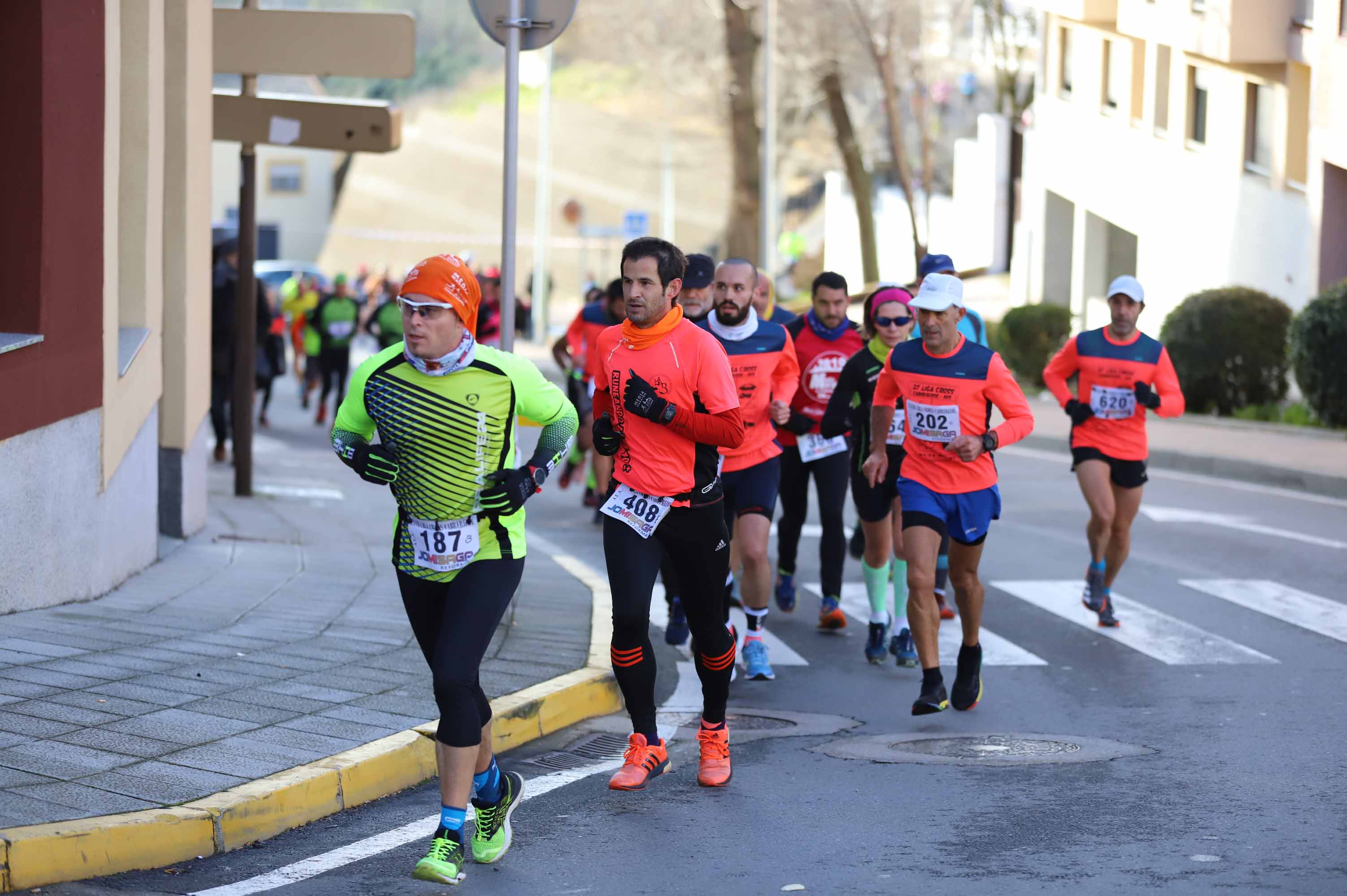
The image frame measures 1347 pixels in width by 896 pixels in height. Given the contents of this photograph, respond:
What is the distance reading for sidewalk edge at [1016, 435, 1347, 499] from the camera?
16781 millimetres

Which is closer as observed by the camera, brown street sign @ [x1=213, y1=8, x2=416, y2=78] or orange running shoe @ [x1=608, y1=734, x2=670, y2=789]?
orange running shoe @ [x1=608, y1=734, x2=670, y2=789]

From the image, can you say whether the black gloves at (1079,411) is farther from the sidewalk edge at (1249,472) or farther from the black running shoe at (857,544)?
the sidewalk edge at (1249,472)

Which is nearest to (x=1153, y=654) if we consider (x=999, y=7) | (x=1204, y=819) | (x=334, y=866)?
(x=1204, y=819)

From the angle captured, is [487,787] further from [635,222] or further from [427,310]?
[635,222]

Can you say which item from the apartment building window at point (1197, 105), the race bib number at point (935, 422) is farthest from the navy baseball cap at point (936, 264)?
the apartment building window at point (1197, 105)

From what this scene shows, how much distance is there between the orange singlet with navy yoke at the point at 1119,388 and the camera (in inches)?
411

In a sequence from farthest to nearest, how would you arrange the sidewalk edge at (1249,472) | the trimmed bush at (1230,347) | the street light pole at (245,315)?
the trimmed bush at (1230,347), the sidewalk edge at (1249,472), the street light pole at (245,315)

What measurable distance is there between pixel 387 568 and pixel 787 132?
50.1 metres

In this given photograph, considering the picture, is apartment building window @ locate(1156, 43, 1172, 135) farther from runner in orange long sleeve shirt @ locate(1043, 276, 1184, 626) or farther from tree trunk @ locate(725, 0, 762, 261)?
runner in orange long sleeve shirt @ locate(1043, 276, 1184, 626)

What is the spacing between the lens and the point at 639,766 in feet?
22.0

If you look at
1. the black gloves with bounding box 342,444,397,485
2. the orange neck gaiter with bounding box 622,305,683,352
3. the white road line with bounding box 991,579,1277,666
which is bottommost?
the white road line with bounding box 991,579,1277,666

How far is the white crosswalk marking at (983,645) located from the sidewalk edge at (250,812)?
2332mm

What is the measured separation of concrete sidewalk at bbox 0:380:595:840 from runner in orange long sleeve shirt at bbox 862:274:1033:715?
169 centimetres

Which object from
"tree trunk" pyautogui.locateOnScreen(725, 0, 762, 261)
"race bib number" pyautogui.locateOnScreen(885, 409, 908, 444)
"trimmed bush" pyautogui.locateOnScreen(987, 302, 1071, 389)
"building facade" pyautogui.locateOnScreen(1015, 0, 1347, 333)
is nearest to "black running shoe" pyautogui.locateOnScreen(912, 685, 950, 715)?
"race bib number" pyautogui.locateOnScreen(885, 409, 908, 444)
